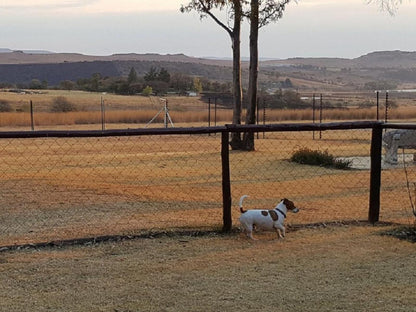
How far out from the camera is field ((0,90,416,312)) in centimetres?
692

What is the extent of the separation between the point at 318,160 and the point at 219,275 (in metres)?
12.1

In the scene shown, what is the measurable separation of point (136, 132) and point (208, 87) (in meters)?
79.7

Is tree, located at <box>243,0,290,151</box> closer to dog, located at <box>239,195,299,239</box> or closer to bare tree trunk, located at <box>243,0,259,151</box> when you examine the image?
bare tree trunk, located at <box>243,0,259,151</box>

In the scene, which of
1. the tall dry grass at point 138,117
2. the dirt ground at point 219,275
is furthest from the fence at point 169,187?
the tall dry grass at point 138,117

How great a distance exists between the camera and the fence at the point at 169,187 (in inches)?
391

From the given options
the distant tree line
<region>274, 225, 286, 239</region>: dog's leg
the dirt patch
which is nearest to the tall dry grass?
the dirt patch

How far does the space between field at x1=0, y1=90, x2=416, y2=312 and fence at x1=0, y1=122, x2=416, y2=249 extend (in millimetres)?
40

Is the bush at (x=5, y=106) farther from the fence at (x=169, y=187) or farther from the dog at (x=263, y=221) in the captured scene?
the dog at (x=263, y=221)

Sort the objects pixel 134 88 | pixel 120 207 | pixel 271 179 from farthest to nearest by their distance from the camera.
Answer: pixel 134 88 → pixel 271 179 → pixel 120 207

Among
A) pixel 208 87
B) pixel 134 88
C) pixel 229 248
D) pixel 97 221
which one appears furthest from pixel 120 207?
pixel 208 87

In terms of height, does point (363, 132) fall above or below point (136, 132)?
below

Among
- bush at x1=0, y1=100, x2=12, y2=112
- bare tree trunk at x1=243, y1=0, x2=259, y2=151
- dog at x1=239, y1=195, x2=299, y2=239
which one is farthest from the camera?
bush at x1=0, y1=100, x2=12, y2=112

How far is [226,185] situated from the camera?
9.71 meters

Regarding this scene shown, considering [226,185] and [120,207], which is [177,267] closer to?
[226,185]
